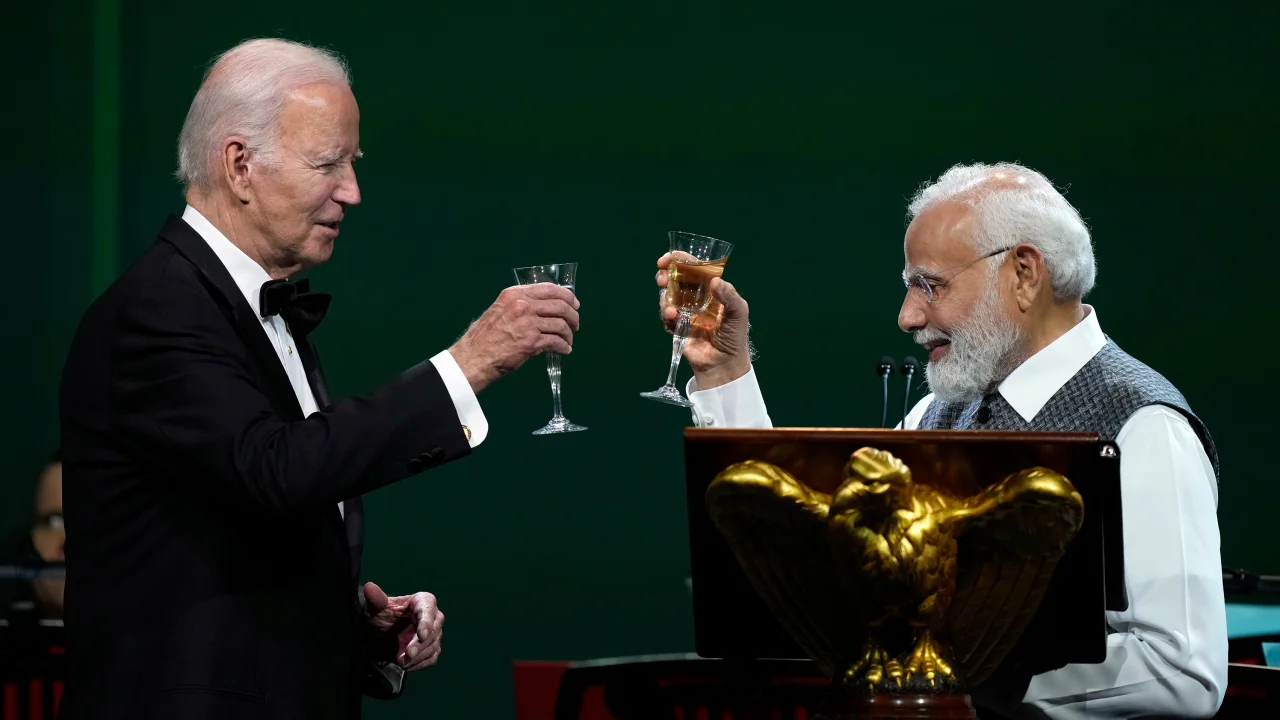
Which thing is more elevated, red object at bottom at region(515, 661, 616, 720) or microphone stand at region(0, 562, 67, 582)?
microphone stand at region(0, 562, 67, 582)

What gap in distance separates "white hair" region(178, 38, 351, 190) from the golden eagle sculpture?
3.74ft

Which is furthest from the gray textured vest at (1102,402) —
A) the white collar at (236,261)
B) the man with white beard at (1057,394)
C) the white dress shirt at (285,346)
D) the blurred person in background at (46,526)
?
the blurred person in background at (46,526)

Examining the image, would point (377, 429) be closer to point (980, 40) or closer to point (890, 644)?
point (890, 644)

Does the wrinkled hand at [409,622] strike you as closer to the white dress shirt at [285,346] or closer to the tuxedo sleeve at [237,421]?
the white dress shirt at [285,346]

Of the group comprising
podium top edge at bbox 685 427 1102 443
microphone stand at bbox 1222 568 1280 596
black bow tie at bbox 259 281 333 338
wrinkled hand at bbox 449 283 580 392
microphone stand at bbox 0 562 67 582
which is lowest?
microphone stand at bbox 1222 568 1280 596

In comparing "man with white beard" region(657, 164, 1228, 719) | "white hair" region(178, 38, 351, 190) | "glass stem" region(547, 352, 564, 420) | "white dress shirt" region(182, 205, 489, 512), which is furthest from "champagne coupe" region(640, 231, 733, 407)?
"white hair" region(178, 38, 351, 190)

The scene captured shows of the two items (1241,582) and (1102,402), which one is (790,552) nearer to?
(1102,402)

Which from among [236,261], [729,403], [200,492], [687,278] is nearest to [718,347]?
[729,403]

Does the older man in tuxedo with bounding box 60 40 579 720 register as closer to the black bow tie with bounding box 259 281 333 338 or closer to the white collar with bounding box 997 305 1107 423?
the black bow tie with bounding box 259 281 333 338

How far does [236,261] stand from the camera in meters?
2.11

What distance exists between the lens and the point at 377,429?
1.87 meters

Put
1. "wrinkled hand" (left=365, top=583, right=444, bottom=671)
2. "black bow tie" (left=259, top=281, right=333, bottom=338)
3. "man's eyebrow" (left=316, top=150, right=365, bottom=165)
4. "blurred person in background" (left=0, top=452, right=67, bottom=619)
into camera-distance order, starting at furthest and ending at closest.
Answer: "blurred person in background" (left=0, top=452, right=67, bottom=619) → "wrinkled hand" (left=365, top=583, right=444, bottom=671) → "man's eyebrow" (left=316, top=150, right=365, bottom=165) → "black bow tie" (left=259, top=281, right=333, bottom=338)

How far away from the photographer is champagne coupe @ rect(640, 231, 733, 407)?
7.71 ft

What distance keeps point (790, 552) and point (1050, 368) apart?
117cm
